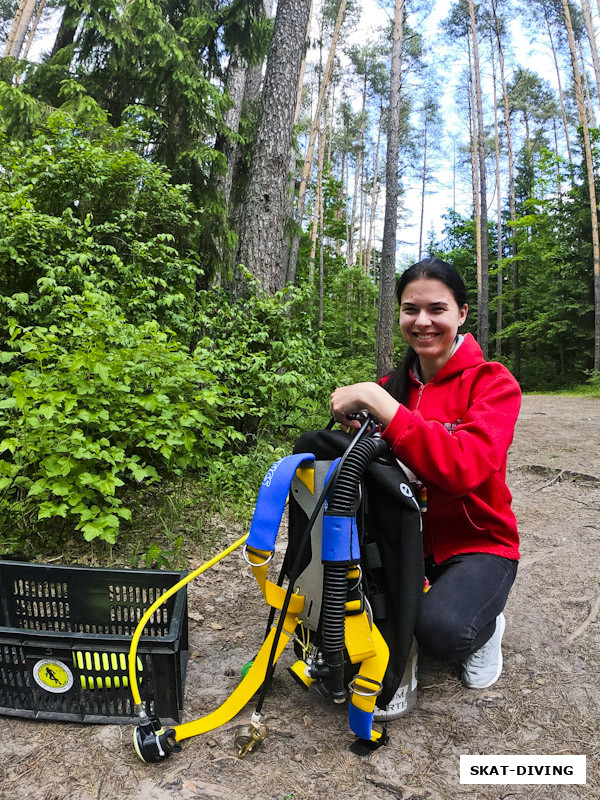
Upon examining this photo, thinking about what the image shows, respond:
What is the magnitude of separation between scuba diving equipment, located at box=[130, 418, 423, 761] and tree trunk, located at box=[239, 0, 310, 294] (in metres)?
3.48

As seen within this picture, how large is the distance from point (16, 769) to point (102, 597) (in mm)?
535

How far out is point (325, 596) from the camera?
1.42 metres

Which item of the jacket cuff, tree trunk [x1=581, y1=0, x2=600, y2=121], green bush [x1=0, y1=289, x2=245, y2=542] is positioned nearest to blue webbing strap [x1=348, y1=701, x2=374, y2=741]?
the jacket cuff

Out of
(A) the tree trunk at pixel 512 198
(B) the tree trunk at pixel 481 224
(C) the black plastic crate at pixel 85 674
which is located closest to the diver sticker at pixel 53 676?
(C) the black plastic crate at pixel 85 674

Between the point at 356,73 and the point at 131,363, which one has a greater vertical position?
the point at 356,73

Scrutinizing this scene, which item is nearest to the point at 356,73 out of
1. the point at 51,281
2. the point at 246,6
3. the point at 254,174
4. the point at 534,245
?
the point at 534,245

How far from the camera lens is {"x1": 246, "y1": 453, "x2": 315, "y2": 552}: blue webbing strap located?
1504mm

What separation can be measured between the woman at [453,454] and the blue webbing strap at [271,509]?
1.07ft

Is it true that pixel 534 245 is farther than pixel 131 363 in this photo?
Yes

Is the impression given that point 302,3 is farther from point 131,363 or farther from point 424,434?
point 424,434

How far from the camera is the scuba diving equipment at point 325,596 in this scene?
55.9 inches

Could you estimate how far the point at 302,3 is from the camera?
511 centimetres

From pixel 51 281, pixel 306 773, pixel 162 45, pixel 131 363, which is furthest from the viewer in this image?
pixel 162 45

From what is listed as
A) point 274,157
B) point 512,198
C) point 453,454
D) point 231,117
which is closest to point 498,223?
point 512,198
